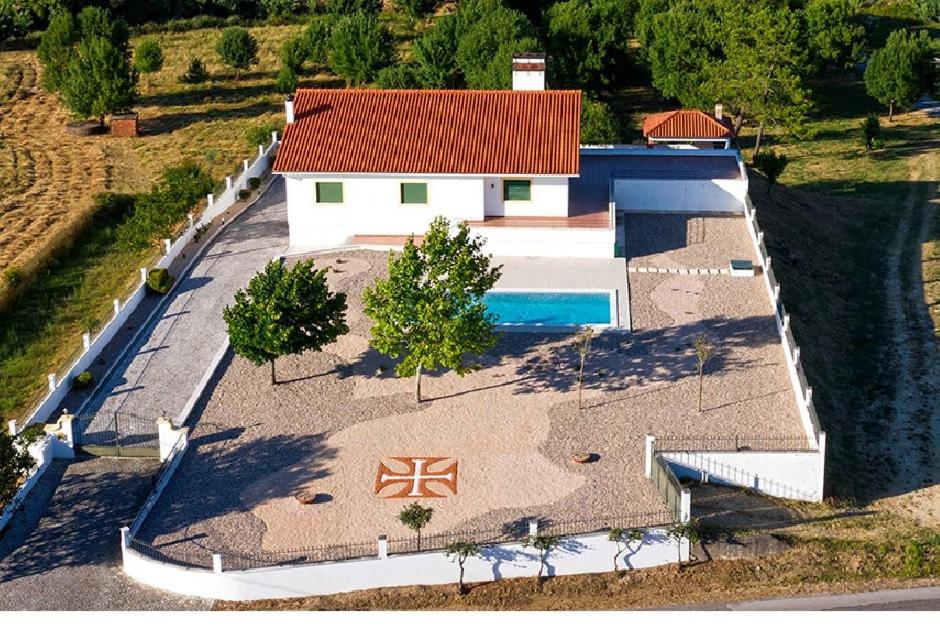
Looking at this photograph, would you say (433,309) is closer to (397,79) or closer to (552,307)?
(552,307)

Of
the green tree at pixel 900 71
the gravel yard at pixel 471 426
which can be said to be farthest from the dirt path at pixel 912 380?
the green tree at pixel 900 71

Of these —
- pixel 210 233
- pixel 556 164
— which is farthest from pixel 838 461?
pixel 210 233

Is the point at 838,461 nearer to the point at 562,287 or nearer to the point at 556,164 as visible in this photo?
the point at 562,287

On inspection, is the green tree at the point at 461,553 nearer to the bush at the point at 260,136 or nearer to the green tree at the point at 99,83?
the bush at the point at 260,136

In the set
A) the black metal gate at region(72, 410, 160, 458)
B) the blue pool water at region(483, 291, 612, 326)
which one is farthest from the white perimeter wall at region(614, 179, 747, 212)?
the black metal gate at region(72, 410, 160, 458)

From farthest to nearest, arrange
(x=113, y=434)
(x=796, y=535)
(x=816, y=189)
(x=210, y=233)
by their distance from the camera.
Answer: (x=816, y=189)
(x=210, y=233)
(x=113, y=434)
(x=796, y=535)

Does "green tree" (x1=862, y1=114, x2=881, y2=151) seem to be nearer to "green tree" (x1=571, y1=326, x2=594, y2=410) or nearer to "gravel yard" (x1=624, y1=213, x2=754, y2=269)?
"gravel yard" (x1=624, y1=213, x2=754, y2=269)

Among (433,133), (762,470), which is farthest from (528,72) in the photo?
(762,470)
